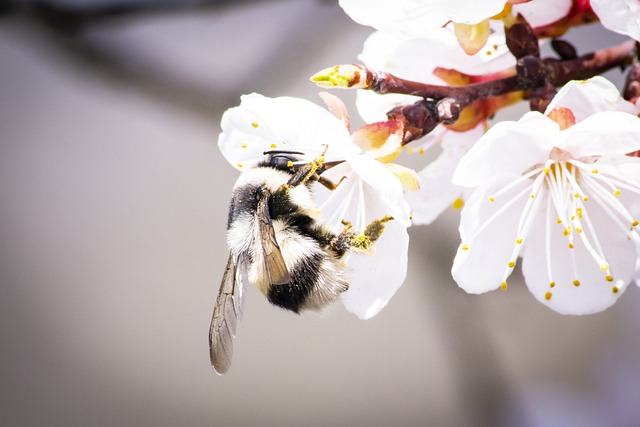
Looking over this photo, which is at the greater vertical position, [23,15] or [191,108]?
[23,15]

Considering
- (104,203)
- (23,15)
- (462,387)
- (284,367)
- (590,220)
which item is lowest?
(462,387)

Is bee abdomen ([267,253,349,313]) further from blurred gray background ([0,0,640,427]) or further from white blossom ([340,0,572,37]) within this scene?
blurred gray background ([0,0,640,427])

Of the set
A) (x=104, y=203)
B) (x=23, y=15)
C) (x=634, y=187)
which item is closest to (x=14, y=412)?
(x=104, y=203)

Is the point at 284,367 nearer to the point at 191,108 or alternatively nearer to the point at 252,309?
the point at 252,309

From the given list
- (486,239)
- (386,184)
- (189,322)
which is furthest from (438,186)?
(189,322)

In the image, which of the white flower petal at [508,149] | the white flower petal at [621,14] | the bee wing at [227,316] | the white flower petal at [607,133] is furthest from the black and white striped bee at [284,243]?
the white flower petal at [621,14]

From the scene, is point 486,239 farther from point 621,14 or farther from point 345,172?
point 621,14

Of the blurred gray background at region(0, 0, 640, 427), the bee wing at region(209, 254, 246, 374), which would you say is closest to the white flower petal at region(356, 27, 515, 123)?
the bee wing at region(209, 254, 246, 374)
